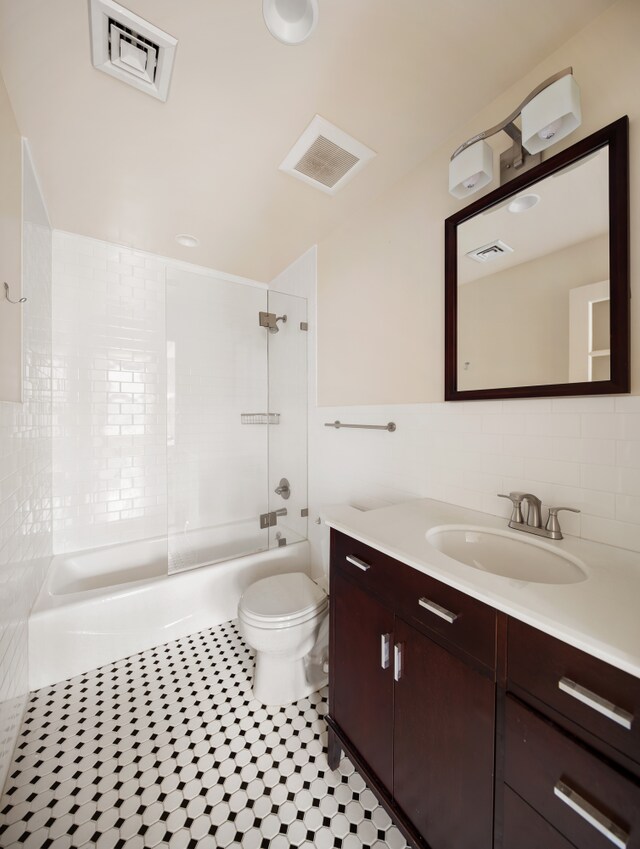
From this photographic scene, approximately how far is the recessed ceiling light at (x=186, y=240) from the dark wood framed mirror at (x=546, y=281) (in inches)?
65.4

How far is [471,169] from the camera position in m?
1.13

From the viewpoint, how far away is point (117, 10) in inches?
36.6

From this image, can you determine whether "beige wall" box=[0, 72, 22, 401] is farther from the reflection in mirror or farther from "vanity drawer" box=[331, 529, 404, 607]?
the reflection in mirror

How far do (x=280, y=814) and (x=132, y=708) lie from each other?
82cm

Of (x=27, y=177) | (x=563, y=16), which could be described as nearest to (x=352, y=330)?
(x=563, y=16)

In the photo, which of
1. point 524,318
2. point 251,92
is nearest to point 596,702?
point 524,318

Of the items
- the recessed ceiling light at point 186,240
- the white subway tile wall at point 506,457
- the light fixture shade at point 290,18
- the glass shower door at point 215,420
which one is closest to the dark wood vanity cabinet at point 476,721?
the white subway tile wall at point 506,457

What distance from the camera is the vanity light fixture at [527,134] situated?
909 millimetres

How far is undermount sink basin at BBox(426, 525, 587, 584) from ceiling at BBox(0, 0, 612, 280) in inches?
60.0

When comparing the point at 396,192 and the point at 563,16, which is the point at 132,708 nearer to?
the point at 396,192

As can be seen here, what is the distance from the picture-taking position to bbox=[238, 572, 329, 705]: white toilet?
1.45 meters

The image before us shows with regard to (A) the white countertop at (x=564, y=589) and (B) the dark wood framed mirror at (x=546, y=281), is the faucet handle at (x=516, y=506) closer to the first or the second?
(A) the white countertop at (x=564, y=589)

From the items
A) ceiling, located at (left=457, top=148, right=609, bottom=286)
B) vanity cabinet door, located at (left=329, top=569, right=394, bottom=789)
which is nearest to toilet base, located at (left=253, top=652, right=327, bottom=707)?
vanity cabinet door, located at (left=329, top=569, right=394, bottom=789)

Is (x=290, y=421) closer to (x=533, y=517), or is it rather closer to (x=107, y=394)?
(x=107, y=394)
